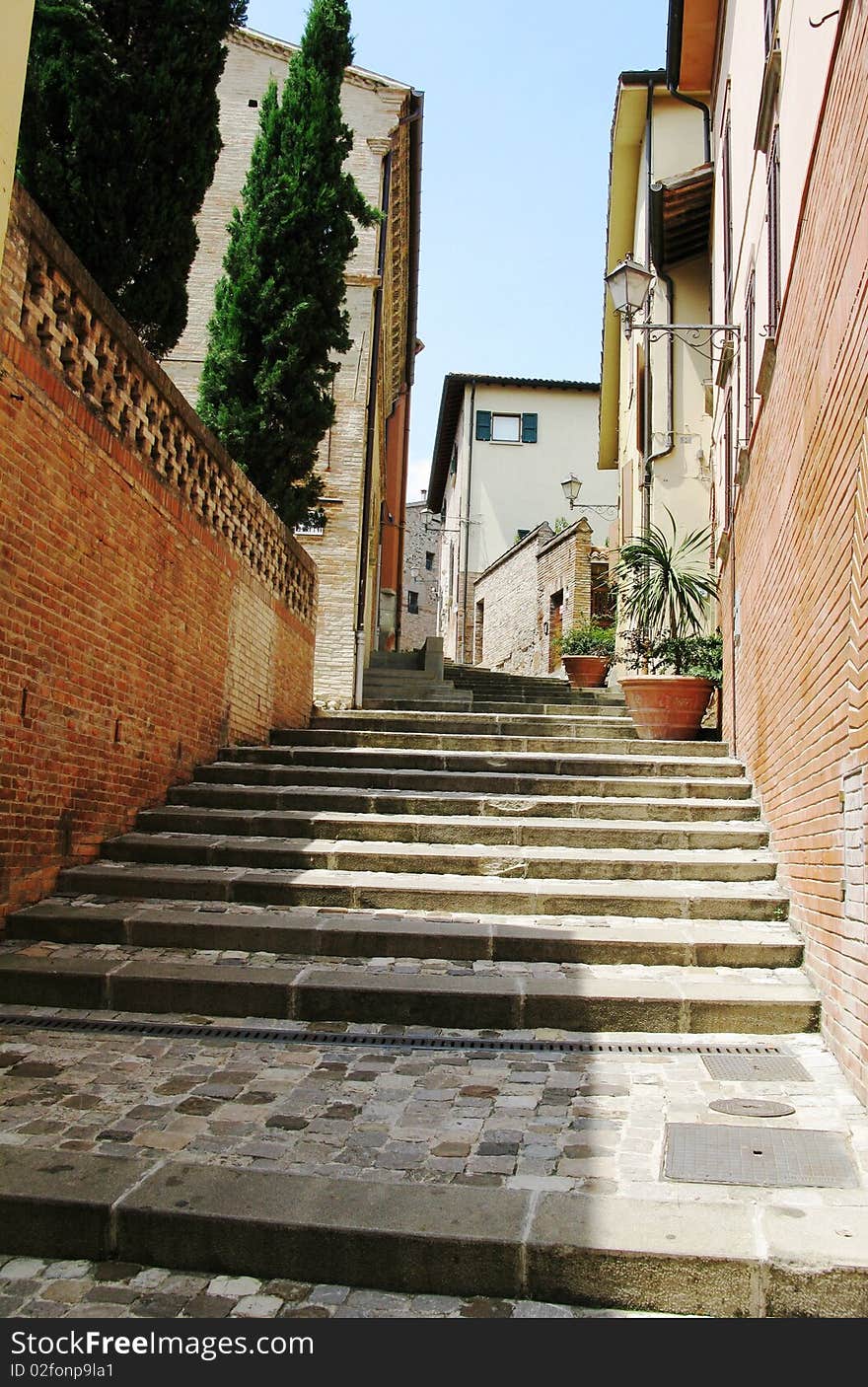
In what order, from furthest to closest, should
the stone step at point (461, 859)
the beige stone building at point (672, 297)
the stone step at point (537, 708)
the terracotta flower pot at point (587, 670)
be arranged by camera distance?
the terracotta flower pot at point (587, 670), the beige stone building at point (672, 297), the stone step at point (537, 708), the stone step at point (461, 859)

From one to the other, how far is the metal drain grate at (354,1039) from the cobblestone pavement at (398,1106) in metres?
0.04

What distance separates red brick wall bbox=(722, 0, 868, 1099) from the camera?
139 inches

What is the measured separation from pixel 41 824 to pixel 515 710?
268 inches

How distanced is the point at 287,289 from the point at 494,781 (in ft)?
20.0

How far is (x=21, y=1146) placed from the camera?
307 cm

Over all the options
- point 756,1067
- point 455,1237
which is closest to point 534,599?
point 756,1067

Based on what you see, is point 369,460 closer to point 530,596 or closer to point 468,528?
point 530,596

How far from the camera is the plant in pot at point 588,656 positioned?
16844 millimetres

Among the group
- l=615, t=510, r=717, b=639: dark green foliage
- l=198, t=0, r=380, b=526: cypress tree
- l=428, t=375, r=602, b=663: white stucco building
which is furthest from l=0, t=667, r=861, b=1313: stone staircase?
l=428, t=375, r=602, b=663: white stucco building

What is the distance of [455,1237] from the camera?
2562 millimetres

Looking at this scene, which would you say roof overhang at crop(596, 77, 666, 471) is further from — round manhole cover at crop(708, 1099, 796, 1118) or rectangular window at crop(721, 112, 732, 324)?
round manhole cover at crop(708, 1099, 796, 1118)

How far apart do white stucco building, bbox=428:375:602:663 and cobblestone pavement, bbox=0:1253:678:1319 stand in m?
28.0

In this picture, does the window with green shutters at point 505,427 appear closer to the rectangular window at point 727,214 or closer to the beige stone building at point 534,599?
the beige stone building at point 534,599

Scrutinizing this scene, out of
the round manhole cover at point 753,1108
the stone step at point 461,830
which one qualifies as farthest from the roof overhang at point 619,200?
the round manhole cover at point 753,1108
